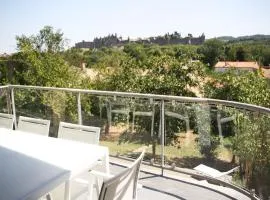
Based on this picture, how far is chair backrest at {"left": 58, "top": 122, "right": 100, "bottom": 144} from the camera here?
324 cm

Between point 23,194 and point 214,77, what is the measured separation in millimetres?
22117

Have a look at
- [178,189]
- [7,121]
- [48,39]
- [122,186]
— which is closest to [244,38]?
[48,39]

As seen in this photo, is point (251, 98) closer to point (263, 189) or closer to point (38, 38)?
point (38, 38)

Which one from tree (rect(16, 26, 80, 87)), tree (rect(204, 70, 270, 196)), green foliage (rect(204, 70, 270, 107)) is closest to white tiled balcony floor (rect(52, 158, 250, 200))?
tree (rect(204, 70, 270, 196))

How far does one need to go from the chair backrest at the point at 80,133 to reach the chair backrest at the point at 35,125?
0.74ft

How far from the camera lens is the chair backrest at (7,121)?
3.94 metres

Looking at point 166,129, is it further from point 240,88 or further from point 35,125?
point 240,88

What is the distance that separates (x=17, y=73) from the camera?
55.9ft

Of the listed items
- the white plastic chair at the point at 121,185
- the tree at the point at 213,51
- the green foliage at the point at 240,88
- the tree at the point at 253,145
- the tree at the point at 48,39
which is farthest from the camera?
the tree at the point at 213,51


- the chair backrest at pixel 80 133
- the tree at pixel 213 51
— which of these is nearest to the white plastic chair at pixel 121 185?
the chair backrest at pixel 80 133

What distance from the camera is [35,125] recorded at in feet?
12.2

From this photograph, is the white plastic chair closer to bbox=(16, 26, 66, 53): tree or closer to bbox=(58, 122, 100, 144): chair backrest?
bbox=(58, 122, 100, 144): chair backrest

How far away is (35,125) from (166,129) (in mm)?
1865

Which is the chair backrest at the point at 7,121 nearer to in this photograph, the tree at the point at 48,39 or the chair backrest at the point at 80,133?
the chair backrest at the point at 80,133
